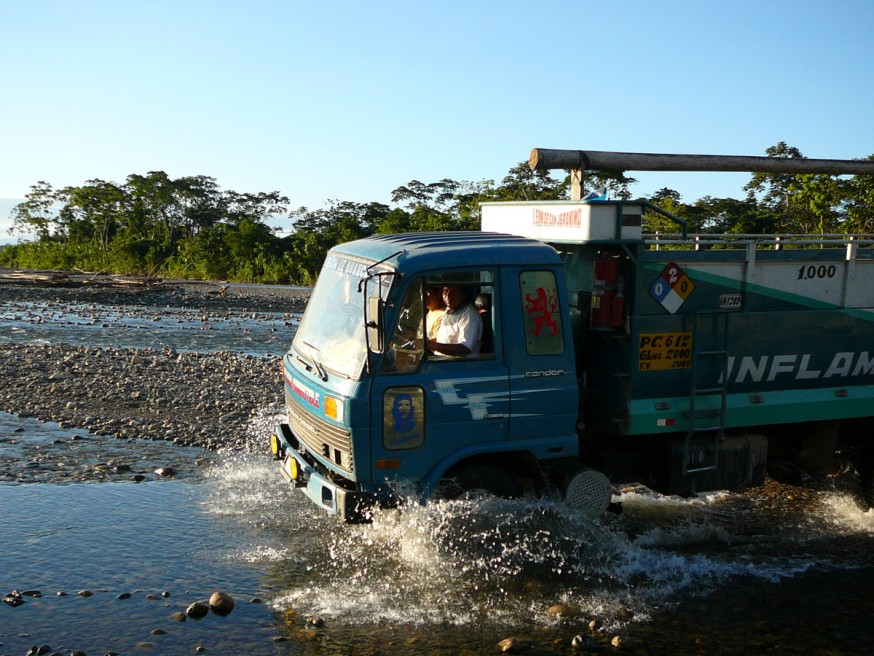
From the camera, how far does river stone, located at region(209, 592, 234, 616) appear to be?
6.04m

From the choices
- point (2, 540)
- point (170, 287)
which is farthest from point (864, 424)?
point (170, 287)

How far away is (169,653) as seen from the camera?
5430mm

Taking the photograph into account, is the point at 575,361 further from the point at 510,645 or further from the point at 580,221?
the point at 510,645

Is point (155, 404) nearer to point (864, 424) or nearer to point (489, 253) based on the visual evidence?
point (489, 253)

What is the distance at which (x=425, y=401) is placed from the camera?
6195 millimetres

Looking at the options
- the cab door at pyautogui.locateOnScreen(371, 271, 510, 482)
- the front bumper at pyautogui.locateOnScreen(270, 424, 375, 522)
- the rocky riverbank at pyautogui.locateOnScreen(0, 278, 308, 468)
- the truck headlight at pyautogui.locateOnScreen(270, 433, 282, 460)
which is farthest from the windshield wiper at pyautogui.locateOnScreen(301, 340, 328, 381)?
the rocky riverbank at pyautogui.locateOnScreen(0, 278, 308, 468)

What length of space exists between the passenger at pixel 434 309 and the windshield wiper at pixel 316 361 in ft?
2.83

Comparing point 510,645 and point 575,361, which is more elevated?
point 575,361

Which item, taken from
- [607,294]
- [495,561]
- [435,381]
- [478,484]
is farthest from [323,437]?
[607,294]

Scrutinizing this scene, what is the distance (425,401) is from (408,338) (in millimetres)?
476

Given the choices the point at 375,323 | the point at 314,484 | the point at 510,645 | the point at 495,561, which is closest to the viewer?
the point at 510,645

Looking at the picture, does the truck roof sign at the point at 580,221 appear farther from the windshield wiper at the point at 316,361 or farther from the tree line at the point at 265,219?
the tree line at the point at 265,219

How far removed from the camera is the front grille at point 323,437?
617 cm

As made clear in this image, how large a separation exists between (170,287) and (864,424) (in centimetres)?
3811
